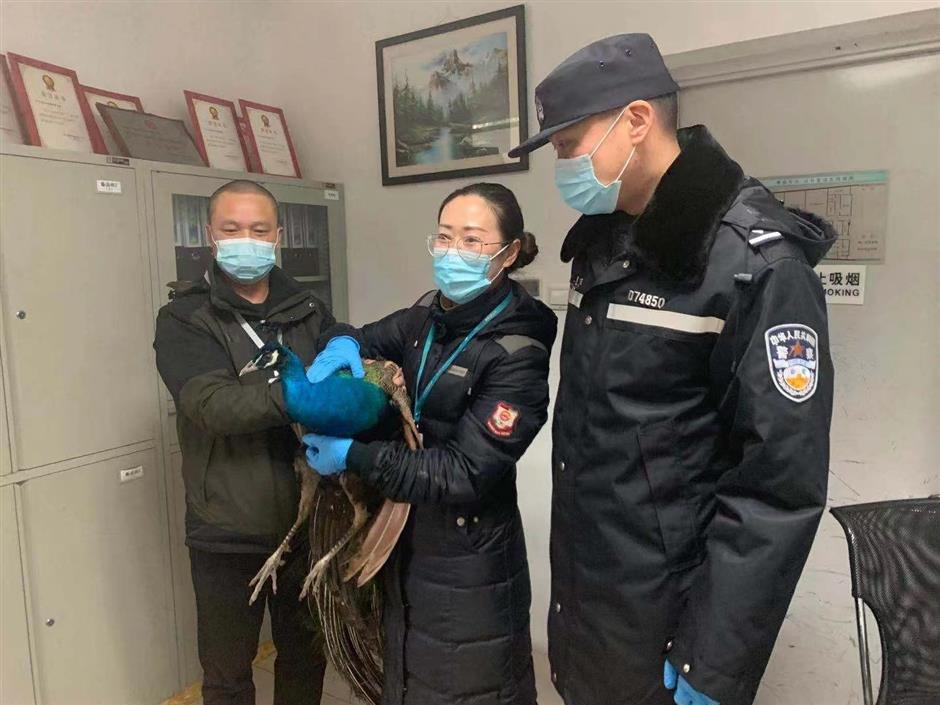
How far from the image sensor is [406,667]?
4.96 ft

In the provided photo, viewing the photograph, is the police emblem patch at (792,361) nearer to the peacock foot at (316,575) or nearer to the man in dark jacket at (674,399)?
the man in dark jacket at (674,399)

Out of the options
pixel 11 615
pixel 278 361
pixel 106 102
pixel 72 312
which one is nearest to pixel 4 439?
pixel 72 312

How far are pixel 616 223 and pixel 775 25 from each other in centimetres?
121

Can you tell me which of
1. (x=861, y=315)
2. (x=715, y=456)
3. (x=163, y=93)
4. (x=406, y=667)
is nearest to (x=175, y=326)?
(x=406, y=667)

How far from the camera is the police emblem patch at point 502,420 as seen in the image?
4.50ft

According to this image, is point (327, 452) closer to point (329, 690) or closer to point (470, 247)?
point (470, 247)

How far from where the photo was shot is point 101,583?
2234 mm

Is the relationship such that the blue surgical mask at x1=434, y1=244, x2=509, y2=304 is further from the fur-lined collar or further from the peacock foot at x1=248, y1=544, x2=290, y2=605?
the peacock foot at x1=248, y1=544, x2=290, y2=605

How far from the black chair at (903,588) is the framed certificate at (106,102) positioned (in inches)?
100

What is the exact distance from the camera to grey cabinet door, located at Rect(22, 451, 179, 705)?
208cm

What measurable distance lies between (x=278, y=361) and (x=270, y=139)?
68.6 inches

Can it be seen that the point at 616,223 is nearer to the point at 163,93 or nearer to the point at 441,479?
the point at 441,479

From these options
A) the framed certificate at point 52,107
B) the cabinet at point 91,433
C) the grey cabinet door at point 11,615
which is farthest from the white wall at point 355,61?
the grey cabinet door at point 11,615

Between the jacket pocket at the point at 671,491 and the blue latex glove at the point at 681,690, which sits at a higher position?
the jacket pocket at the point at 671,491
